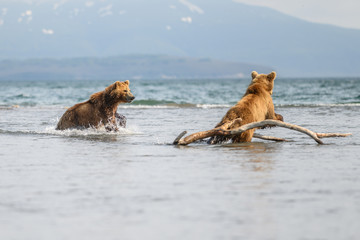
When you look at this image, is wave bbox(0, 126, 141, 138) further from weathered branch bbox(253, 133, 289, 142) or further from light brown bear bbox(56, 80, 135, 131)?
weathered branch bbox(253, 133, 289, 142)

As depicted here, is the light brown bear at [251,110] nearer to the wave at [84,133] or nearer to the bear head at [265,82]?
the bear head at [265,82]

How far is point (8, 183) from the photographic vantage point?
7391mm

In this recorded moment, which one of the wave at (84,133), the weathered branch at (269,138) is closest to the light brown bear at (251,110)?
the weathered branch at (269,138)

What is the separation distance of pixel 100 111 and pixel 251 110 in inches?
165

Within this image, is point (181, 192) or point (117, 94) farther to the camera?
point (117, 94)

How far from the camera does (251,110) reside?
36.4 ft

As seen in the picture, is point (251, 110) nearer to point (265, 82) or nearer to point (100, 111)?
point (265, 82)

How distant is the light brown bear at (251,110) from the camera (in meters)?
11.0

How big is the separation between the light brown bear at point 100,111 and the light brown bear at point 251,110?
11.1ft

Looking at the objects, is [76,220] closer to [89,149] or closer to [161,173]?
[161,173]

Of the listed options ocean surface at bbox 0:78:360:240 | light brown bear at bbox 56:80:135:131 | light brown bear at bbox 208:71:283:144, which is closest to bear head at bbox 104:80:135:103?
light brown bear at bbox 56:80:135:131

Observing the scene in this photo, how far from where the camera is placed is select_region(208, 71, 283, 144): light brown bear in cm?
1102

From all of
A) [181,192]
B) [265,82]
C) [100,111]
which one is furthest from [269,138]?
[181,192]

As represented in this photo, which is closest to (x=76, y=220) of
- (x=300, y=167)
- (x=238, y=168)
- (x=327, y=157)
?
(x=238, y=168)
